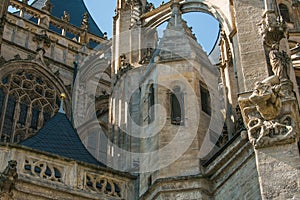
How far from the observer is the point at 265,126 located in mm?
6492

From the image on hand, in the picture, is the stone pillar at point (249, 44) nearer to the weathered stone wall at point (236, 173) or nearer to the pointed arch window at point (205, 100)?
the weathered stone wall at point (236, 173)

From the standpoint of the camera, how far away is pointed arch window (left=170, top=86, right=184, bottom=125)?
894 cm

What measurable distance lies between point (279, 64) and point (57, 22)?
11.1m

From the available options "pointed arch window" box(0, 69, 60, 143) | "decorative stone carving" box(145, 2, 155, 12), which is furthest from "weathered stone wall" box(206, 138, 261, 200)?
"pointed arch window" box(0, 69, 60, 143)

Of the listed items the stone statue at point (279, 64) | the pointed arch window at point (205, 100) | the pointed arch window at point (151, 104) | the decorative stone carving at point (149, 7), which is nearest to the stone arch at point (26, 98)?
the decorative stone carving at point (149, 7)

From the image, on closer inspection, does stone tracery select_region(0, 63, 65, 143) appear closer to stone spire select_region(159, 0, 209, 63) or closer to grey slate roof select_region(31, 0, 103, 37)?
stone spire select_region(159, 0, 209, 63)

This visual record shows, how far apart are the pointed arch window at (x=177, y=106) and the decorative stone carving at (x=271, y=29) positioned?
1.89m

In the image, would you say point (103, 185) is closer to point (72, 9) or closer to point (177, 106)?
point (177, 106)

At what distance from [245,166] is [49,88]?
7.80m

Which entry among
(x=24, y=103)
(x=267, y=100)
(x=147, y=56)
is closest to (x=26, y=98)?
(x=24, y=103)

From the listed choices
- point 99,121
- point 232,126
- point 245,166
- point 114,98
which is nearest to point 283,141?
point 245,166

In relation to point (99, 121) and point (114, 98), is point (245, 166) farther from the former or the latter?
point (99, 121)

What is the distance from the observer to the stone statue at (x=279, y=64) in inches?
271

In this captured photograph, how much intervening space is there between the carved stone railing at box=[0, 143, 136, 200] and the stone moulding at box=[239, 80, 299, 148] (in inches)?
105
